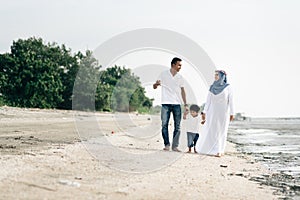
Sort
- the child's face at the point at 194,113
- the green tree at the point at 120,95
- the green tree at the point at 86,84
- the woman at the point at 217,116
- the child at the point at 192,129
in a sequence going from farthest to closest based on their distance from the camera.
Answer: the green tree at the point at 120,95, the green tree at the point at 86,84, the child's face at the point at 194,113, the child at the point at 192,129, the woman at the point at 217,116

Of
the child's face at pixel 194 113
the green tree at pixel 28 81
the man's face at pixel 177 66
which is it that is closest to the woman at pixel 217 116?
the man's face at pixel 177 66

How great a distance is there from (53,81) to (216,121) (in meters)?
35.6

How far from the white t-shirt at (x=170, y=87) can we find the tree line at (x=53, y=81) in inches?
925

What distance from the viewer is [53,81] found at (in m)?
43.8

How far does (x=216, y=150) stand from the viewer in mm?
9836

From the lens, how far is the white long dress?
983 centimetres

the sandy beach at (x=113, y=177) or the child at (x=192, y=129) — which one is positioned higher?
the child at (x=192, y=129)

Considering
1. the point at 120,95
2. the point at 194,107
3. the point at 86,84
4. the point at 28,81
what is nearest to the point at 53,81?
the point at 28,81

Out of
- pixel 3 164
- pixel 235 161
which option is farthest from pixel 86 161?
pixel 235 161

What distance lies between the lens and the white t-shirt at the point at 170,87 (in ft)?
32.4

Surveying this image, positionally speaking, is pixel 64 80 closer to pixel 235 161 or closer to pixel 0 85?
pixel 0 85

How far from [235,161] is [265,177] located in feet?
6.66

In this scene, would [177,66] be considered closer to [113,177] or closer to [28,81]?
[113,177]

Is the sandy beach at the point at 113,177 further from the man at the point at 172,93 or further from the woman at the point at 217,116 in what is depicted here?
the man at the point at 172,93
